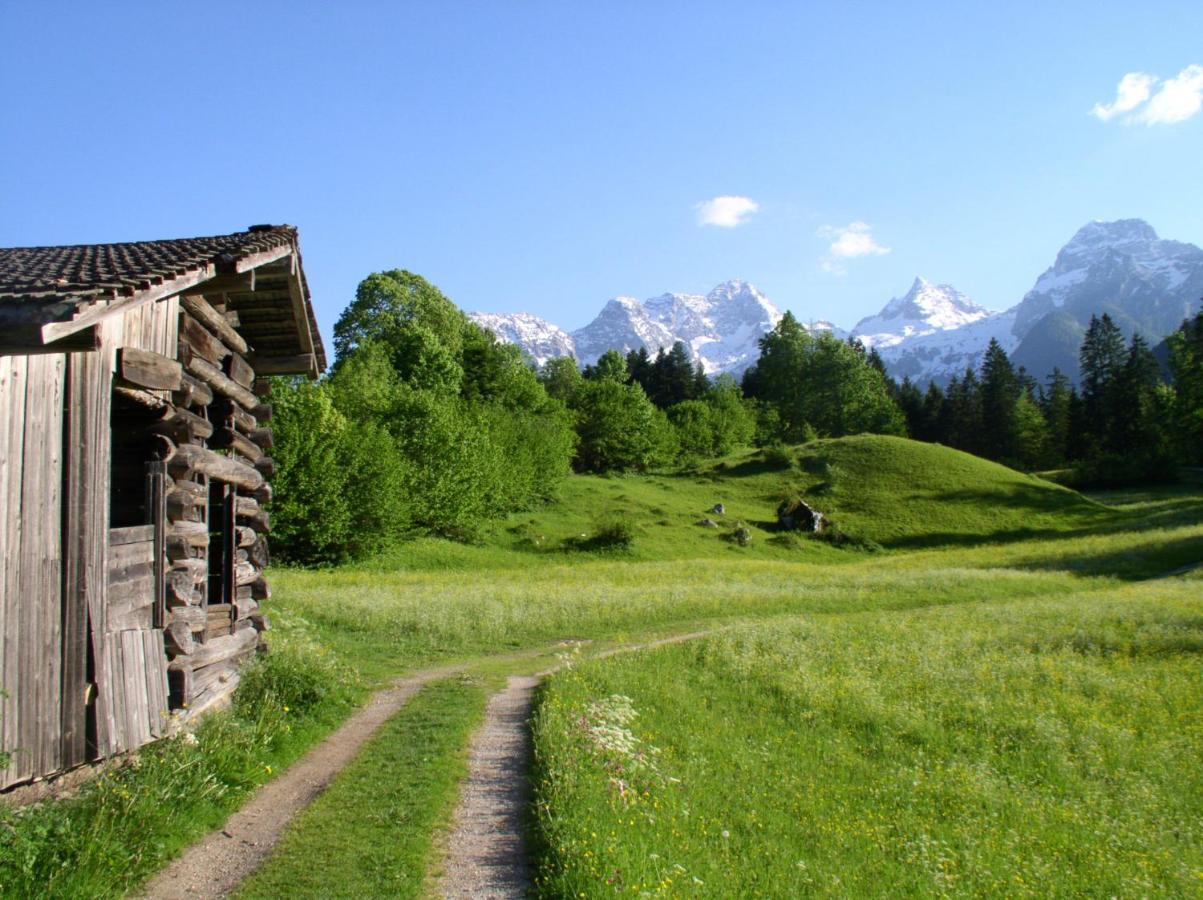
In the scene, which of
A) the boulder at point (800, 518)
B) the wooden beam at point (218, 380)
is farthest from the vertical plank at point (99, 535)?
the boulder at point (800, 518)

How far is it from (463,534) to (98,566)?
41713 mm

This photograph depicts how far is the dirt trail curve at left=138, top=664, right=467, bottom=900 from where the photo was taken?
7422mm

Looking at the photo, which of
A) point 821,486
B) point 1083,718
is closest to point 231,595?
point 1083,718

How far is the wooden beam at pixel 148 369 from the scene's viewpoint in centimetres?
948

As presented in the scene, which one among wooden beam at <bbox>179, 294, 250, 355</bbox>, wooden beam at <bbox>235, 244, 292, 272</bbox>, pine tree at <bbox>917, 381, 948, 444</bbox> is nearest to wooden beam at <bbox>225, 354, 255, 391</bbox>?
wooden beam at <bbox>179, 294, 250, 355</bbox>

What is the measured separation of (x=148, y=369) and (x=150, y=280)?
2.27 metres

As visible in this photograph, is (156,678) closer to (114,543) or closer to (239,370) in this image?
(114,543)

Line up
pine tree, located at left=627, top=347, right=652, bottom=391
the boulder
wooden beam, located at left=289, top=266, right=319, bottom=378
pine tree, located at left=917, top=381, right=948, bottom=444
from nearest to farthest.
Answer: wooden beam, located at left=289, top=266, right=319, bottom=378 < the boulder < pine tree, located at left=917, top=381, right=948, bottom=444 < pine tree, located at left=627, top=347, right=652, bottom=391

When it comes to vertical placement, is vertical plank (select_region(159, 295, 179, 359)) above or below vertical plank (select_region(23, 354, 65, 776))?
above

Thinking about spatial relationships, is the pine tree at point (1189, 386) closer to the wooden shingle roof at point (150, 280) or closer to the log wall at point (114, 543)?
the wooden shingle roof at point (150, 280)

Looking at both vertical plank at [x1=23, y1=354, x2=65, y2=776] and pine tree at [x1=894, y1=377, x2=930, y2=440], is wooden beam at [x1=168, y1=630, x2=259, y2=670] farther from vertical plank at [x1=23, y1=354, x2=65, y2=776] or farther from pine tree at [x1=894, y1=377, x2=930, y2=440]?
pine tree at [x1=894, y1=377, x2=930, y2=440]

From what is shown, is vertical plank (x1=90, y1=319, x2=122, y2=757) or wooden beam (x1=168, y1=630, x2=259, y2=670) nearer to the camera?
vertical plank (x1=90, y1=319, x2=122, y2=757)

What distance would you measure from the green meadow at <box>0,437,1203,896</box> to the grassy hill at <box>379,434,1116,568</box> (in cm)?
1858

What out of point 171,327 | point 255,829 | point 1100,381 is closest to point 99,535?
point 171,327
